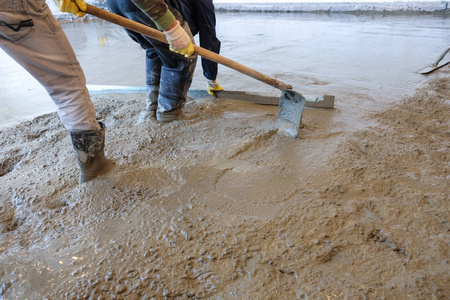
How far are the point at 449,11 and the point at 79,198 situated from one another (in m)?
9.17

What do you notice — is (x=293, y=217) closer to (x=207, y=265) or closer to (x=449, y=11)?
(x=207, y=265)

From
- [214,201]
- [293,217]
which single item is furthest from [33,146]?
[293,217]

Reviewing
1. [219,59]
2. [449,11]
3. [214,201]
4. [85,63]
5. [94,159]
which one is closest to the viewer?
[214,201]

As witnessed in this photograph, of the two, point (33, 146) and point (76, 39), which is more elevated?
point (76, 39)

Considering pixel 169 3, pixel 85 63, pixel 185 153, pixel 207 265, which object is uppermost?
pixel 169 3

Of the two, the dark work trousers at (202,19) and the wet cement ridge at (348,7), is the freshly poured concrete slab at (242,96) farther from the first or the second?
the wet cement ridge at (348,7)

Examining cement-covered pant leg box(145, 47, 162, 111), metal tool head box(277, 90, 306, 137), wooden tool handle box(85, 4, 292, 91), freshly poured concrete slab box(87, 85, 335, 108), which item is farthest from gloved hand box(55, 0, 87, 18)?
freshly poured concrete slab box(87, 85, 335, 108)

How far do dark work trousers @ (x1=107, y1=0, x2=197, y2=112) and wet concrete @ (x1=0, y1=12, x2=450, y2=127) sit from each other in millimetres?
728

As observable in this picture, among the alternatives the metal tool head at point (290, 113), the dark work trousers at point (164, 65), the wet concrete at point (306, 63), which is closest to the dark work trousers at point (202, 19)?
the dark work trousers at point (164, 65)

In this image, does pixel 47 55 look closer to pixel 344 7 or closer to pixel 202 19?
pixel 202 19

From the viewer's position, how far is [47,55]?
1309mm

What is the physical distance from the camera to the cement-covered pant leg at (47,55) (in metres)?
1.21

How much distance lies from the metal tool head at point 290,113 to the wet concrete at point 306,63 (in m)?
0.47

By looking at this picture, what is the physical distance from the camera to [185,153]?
1824 millimetres
